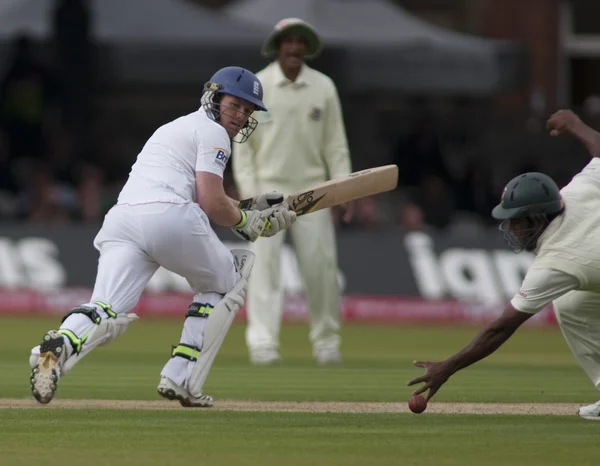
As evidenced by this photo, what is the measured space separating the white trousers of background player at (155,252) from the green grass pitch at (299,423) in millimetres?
476

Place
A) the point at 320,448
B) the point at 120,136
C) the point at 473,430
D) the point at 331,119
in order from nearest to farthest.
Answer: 1. the point at 320,448
2. the point at 473,430
3. the point at 331,119
4. the point at 120,136

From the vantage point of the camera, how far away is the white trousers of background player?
7.45m

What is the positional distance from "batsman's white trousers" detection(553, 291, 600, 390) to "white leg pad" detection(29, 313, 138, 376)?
2.01m

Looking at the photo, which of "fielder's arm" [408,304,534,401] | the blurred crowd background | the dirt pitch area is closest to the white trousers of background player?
the dirt pitch area

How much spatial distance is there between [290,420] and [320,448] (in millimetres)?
973

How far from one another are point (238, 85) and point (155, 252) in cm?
92

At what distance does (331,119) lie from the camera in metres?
10.9

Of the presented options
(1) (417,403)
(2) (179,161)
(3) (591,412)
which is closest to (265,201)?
(2) (179,161)

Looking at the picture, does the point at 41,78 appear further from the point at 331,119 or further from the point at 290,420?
the point at 290,420

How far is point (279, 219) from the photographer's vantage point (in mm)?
7953

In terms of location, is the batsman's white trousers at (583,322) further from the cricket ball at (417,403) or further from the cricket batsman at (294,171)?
the cricket batsman at (294,171)

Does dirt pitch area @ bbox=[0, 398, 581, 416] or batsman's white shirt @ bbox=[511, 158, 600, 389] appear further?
dirt pitch area @ bbox=[0, 398, 581, 416]

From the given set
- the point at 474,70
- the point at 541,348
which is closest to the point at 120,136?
the point at 474,70

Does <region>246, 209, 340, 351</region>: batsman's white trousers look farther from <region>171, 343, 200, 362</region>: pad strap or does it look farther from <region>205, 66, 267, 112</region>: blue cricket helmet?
<region>171, 343, 200, 362</region>: pad strap
